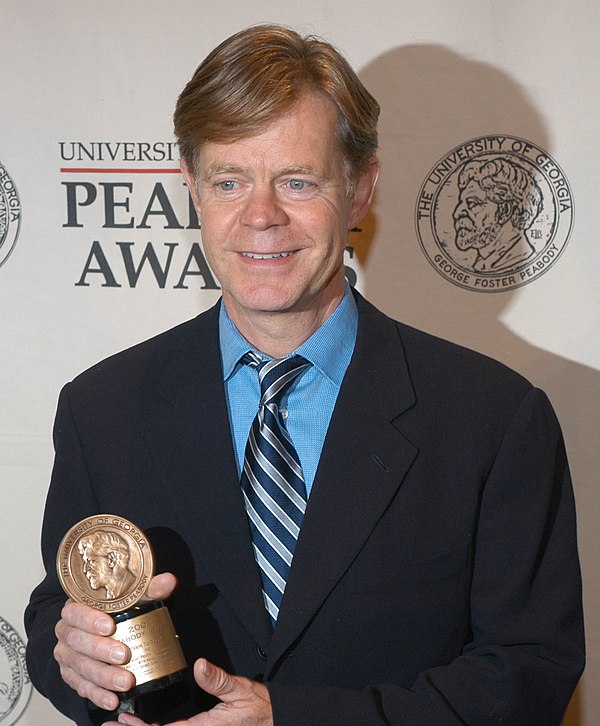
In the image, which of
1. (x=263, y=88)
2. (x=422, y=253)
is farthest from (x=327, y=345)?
(x=422, y=253)

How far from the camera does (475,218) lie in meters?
1.81

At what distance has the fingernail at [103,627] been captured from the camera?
102 centimetres

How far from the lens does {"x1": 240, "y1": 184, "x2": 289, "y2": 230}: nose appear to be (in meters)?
1.16

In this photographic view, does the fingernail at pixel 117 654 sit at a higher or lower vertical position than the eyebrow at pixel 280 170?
lower

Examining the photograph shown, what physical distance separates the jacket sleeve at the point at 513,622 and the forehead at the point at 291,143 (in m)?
0.40

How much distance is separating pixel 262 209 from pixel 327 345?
20cm

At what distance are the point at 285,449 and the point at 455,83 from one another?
0.86m

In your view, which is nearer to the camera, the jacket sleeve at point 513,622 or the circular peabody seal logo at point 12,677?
the jacket sleeve at point 513,622

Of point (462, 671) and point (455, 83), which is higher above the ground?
point (455, 83)

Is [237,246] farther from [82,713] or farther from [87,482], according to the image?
[82,713]

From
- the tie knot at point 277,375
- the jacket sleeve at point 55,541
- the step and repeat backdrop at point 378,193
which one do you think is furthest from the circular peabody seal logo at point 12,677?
the tie knot at point 277,375

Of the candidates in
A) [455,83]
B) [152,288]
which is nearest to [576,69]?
[455,83]

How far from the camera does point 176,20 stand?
71.1 inches

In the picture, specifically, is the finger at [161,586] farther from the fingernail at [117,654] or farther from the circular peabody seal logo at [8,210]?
the circular peabody seal logo at [8,210]
